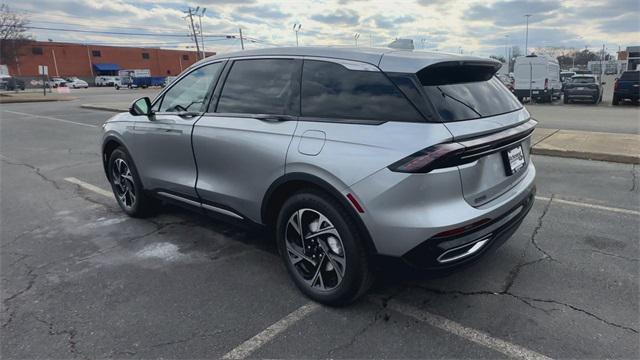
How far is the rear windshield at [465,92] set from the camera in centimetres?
277

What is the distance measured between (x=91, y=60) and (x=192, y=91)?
91951 mm

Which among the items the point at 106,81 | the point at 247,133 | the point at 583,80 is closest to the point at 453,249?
the point at 247,133

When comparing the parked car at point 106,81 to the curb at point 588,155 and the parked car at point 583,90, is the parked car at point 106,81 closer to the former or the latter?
the parked car at point 583,90

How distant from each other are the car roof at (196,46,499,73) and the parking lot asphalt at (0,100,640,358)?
4.31 feet

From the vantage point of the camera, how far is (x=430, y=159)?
8.27 ft

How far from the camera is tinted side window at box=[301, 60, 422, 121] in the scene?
109 inches

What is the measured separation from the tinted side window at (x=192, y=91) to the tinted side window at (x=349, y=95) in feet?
3.70

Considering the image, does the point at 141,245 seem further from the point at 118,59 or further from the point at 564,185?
the point at 118,59

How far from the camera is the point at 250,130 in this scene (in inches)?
134

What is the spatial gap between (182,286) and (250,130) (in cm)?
135

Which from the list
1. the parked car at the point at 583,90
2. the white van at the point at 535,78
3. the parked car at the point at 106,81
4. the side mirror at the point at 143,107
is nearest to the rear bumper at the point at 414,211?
the side mirror at the point at 143,107

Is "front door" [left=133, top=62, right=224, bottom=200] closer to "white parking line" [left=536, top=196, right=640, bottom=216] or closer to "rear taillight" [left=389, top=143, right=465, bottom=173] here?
"rear taillight" [left=389, top=143, right=465, bottom=173]

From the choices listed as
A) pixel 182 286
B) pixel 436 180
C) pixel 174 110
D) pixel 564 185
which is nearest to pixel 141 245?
pixel 182 286

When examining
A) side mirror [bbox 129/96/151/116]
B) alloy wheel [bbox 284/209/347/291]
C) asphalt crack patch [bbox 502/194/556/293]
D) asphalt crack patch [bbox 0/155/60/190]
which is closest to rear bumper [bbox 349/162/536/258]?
alloy wheel [bbox 284/209/347/291]
